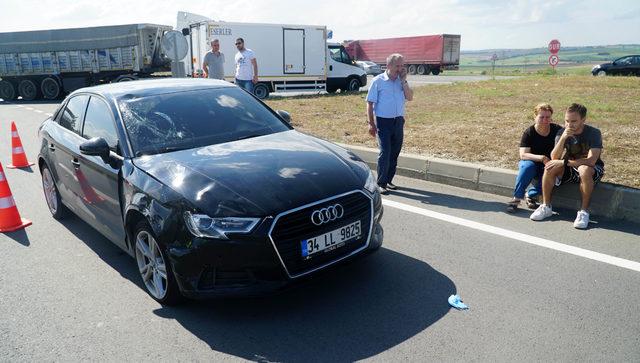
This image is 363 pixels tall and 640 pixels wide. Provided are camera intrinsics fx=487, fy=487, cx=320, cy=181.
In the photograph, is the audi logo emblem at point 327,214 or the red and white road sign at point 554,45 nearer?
the audi logo emblem at point 327,214

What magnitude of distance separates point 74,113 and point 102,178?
1.37m

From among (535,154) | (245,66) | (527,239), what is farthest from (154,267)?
(245,66)

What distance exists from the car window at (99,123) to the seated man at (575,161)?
168 inches

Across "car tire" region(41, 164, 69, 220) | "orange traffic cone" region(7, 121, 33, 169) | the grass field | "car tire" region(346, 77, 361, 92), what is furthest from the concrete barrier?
"car tire" region(346, 77, 361, 92)

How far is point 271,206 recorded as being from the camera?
3193mm

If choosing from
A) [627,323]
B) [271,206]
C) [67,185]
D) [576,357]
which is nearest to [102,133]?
[67,185]

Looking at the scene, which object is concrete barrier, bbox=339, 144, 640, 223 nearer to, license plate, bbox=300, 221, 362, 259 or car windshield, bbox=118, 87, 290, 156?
car windshield, bbox=118, 87, 290, 156

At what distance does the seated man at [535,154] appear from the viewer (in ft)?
18.1

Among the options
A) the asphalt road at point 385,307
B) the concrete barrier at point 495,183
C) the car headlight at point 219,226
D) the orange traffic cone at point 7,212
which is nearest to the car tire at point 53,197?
the orange traffic cone at point 7,212

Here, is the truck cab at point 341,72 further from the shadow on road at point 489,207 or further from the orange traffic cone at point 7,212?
the orange traffic cone at point 7,212

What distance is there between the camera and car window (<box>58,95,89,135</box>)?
493 cm

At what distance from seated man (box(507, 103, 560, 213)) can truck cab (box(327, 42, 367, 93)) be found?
54.6 ft

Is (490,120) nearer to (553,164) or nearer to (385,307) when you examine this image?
(553,164)

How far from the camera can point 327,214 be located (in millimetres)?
3334
